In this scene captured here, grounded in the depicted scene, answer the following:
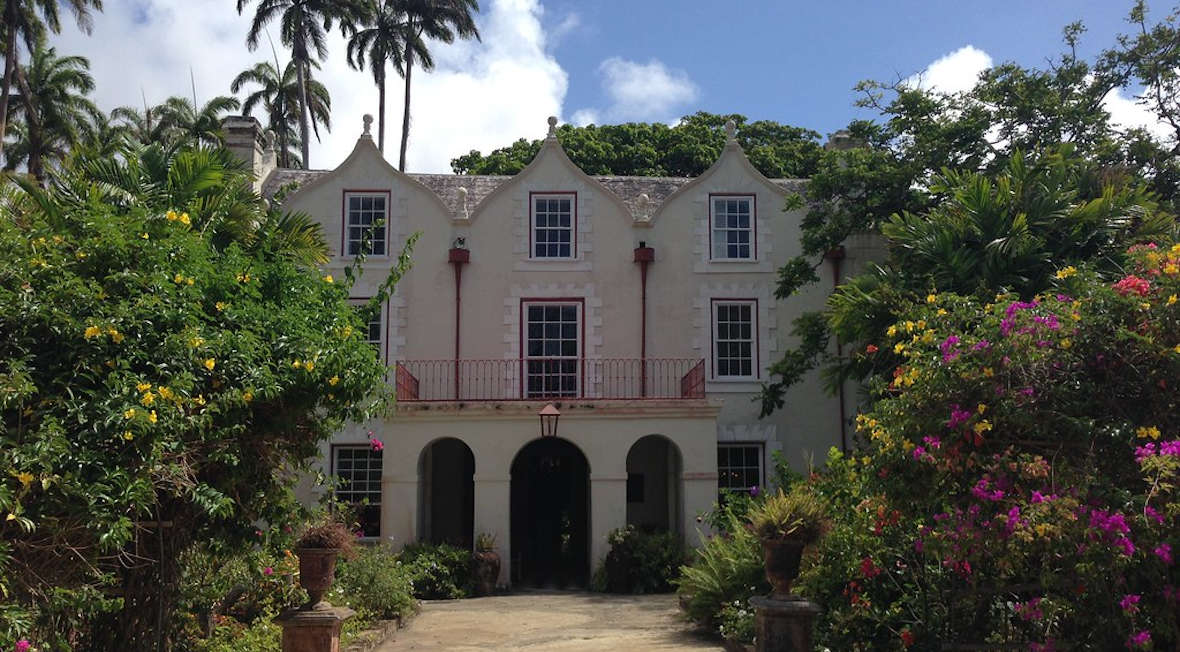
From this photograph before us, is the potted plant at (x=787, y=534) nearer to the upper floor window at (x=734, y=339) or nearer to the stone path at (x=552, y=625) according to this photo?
the stone path at (x=552, y=625)

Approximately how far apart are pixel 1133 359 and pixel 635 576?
12209mm

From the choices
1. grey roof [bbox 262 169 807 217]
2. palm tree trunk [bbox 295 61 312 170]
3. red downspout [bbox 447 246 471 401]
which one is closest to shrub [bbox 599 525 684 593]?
red downspout [bbox 447 246 471 401]

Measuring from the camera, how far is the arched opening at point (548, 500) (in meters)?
22.0

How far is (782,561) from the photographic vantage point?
345 inches

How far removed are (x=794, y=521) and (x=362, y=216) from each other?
14470mm

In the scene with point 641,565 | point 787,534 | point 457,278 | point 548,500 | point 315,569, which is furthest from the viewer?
point 548,500

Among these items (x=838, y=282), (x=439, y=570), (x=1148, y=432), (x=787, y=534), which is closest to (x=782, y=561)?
(x=787, y=534)

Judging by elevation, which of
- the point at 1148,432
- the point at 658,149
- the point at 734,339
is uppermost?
the point at 658,149

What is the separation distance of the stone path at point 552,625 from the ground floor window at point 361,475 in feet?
12.5

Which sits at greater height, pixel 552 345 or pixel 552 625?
pixel 552 345

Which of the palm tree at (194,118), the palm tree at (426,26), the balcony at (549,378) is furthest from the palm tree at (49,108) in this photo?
the balcony at (549,378)

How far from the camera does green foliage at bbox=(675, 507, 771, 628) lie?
11.8 m

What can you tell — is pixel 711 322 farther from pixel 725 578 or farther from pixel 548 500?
pixel 725 578

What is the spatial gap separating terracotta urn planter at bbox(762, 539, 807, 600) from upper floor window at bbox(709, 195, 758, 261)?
41.4ft
